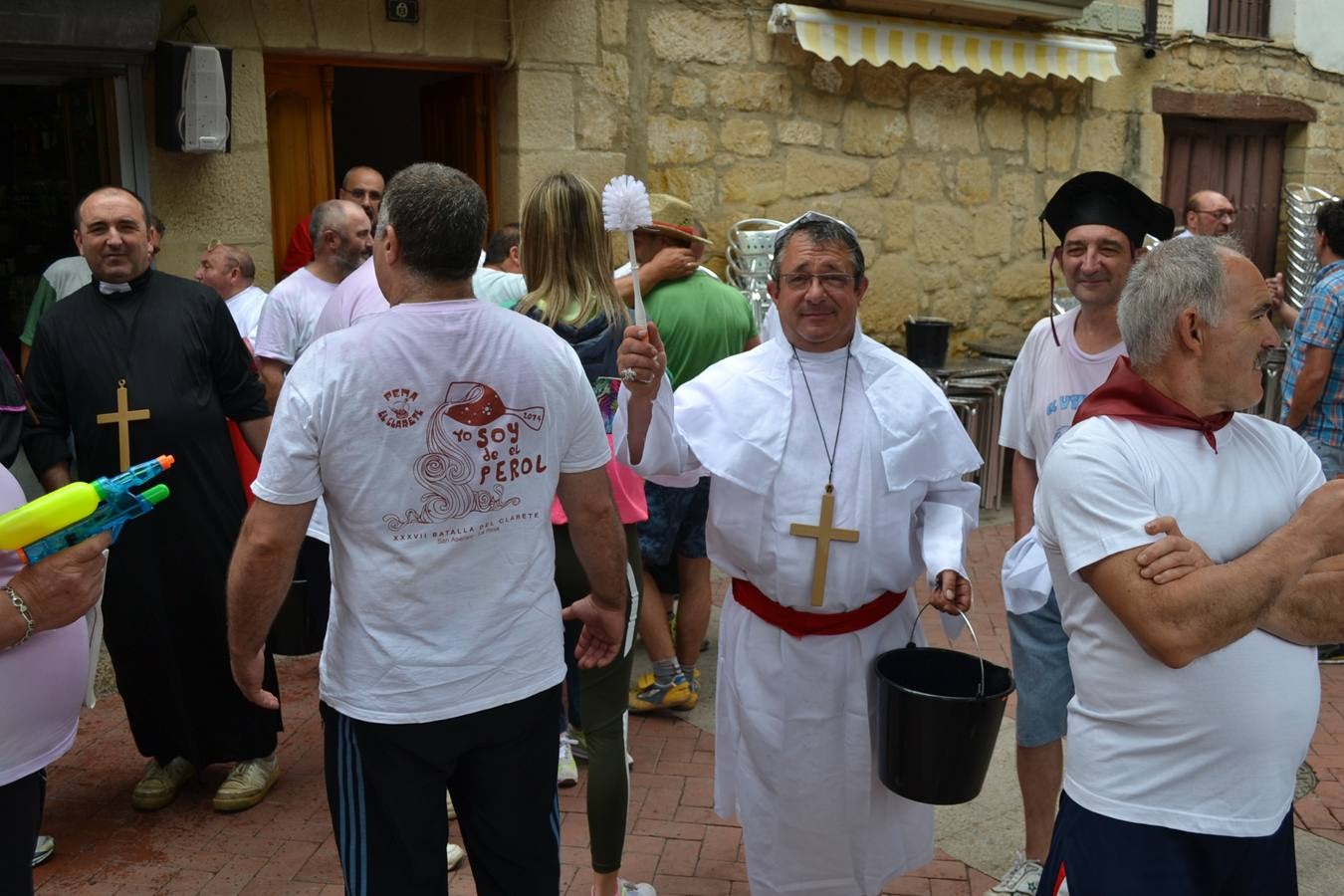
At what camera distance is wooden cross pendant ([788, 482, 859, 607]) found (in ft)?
9.62

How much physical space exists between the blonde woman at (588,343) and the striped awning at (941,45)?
173 inches

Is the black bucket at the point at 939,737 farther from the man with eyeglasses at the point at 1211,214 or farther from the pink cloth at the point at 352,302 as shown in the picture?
the man with eyeglasses at the point at 1211,214

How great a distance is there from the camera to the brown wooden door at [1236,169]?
9930 millimetres

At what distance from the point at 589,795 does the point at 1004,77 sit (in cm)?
686

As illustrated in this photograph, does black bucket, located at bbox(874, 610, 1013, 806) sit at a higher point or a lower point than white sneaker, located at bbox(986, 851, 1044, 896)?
higher

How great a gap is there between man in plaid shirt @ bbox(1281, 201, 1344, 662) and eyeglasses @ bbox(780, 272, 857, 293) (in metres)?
3.12

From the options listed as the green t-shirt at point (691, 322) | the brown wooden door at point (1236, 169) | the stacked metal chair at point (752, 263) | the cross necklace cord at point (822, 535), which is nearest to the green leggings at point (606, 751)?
the cross necklace cord at point (822, 535)

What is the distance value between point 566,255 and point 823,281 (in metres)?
0.89

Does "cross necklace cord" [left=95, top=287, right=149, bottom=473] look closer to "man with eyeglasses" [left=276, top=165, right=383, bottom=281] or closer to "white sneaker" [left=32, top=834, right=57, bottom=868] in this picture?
"white sneaker" [left=32, top=834, right=57, bottom=868]

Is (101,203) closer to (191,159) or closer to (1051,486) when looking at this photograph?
(191,159)

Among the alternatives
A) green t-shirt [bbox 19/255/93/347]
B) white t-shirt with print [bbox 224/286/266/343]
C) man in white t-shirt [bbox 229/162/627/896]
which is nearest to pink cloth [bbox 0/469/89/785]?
man in white t-shirt [bbox 229/162/627/896]

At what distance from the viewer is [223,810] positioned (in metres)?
4.00

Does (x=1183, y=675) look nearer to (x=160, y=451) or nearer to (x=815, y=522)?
(x=815, y=522)

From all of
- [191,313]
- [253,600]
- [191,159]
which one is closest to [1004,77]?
[191,159]
